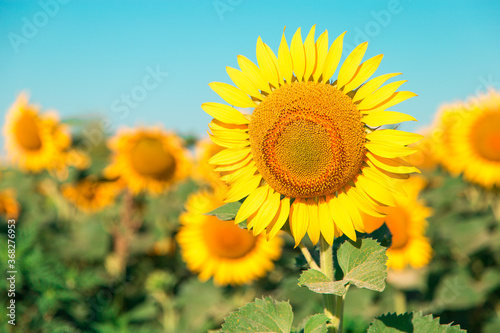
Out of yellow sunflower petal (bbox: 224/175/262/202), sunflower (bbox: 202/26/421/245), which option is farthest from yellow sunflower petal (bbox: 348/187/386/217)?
yellow sunflower petal (bbox: 224/175/262/202)

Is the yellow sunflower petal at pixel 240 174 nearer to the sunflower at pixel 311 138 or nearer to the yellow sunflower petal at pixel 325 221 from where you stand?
the sunflower at pixel 311 138

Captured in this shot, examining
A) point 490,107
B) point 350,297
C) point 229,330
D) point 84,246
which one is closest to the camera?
point 229,330

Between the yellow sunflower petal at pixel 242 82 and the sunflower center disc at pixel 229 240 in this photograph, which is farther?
the sunflower center disc at pixel 229 240

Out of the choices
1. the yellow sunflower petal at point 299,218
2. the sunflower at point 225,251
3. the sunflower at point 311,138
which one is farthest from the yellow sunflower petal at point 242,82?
the sunflower at point 225,251

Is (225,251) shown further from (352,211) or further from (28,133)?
(28,133)

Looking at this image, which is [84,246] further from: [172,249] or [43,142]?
[43,142]

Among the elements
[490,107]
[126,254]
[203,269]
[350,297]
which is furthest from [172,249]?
[490,107]

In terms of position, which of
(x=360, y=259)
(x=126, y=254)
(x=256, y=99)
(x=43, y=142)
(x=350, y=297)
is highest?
(x=43, y=142)

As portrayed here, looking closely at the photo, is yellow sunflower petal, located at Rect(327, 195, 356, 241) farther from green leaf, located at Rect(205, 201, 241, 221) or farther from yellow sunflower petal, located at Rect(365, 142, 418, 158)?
green leaf, located at Rect(205, 201, 241, 221)
